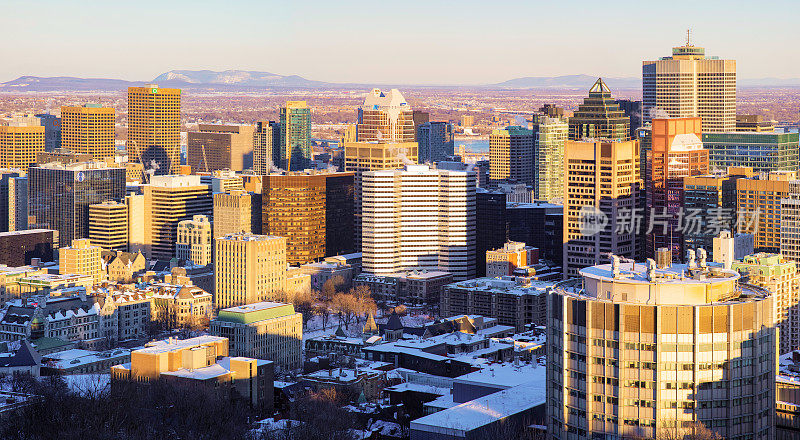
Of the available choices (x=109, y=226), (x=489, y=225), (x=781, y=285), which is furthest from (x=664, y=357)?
(x=109, y=226)

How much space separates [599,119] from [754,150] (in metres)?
27.8

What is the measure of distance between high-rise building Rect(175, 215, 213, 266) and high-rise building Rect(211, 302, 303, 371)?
54.2 metres

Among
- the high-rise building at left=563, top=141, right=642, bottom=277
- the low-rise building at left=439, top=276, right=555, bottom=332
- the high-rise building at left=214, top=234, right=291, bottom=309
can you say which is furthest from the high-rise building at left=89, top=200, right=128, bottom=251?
the high-rise building at left=563, top=141, right=642, bottom=277

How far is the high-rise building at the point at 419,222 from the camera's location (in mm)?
168375

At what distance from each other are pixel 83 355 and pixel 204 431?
40.8 metres

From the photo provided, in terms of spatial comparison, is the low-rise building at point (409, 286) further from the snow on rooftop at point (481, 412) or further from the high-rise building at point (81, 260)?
the snow on rooftop at point (481, 412)

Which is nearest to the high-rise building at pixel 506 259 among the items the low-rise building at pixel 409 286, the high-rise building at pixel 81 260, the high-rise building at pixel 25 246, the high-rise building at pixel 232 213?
the low-rise building at pixel 409 286

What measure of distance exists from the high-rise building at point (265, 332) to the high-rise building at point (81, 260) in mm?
46472

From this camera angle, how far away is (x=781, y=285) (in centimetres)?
12425

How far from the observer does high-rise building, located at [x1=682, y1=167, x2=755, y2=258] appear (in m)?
146

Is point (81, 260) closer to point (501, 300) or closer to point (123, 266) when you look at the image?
point (123, 266)

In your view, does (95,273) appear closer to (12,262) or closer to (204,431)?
(12,262)

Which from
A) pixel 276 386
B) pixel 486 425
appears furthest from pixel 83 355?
pixel 486 425

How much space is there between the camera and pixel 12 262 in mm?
182625
